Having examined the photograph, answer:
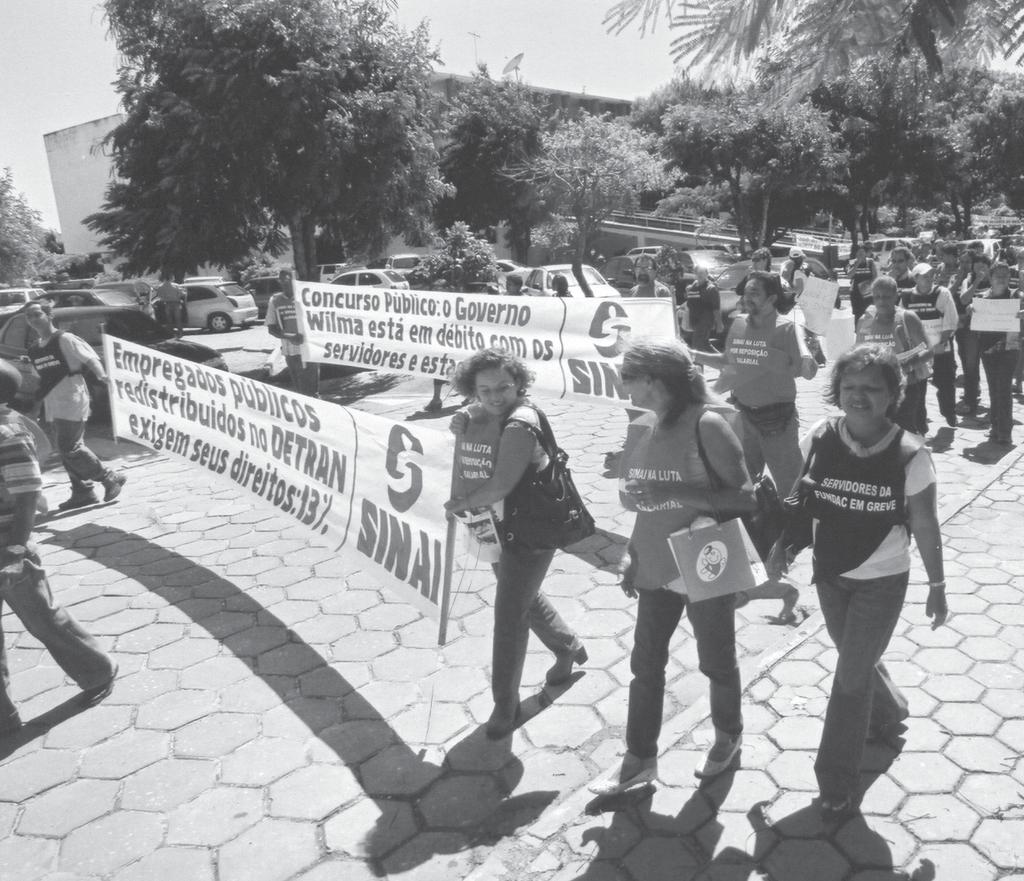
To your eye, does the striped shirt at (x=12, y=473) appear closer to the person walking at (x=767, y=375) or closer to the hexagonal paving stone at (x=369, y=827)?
the hexagonal paving stone at (x=369, y=827)

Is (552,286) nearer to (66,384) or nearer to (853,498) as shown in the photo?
(66,384)

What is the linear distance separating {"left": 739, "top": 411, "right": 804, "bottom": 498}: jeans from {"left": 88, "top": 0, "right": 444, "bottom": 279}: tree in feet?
29.7

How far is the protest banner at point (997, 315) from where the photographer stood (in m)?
8.00

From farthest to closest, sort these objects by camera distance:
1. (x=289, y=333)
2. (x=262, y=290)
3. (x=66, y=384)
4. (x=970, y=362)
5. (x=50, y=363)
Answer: (x=262, y=290) < (x=289, y=333) < (x=970, y=362) < (x=66, y=384) < (x=50, y=363)

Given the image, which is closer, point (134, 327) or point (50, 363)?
point (50, 363)

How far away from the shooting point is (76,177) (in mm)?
42844

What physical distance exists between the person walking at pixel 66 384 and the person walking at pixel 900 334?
20.4ft

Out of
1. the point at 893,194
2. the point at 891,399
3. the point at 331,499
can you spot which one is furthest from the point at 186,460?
the point at 893,194

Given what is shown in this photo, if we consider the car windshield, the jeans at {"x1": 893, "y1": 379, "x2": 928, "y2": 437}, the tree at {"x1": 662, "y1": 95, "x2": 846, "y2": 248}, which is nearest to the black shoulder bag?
the jeans at {"x1": 893, "y1": 379, "x2": 928, "y2": 437}

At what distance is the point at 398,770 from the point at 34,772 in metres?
1.60

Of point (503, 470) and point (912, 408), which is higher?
point (503, 470)

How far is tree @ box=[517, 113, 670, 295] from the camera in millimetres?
28562

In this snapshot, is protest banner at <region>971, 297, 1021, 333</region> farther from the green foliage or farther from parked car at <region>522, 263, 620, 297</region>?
parked car at <region>522, 263, 620, 297</region>

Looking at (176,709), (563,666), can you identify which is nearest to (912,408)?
(563,666)
